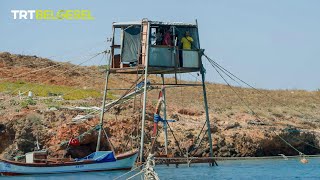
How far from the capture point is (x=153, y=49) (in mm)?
35688

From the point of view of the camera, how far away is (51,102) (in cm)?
5319

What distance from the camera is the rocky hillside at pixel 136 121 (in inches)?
1686

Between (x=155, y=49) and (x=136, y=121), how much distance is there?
11413mm

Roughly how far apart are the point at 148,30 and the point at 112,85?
40421 millimetres

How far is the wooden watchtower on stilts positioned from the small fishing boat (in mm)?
4034

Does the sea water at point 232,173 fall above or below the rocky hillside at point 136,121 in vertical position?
below

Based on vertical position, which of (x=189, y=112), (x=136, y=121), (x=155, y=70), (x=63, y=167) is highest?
(x=155, y=70)

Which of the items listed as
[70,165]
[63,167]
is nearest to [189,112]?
[70,165]

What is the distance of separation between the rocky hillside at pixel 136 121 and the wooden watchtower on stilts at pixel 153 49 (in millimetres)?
3465

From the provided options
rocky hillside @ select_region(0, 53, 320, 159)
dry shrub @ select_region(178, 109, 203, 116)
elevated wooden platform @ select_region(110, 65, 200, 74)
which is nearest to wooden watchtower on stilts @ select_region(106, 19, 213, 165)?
elevated wooden platform @ select_region(110, 65, 200, 74)

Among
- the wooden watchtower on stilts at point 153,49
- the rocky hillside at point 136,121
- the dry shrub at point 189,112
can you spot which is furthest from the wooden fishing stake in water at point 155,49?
the dry shrub at point 189,112

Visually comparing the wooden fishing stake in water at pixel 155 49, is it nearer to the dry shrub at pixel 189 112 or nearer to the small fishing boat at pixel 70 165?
the small fishing boat at pixel 70 165

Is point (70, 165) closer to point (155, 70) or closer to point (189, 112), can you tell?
point (155, 70)

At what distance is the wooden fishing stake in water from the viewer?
117 feet
